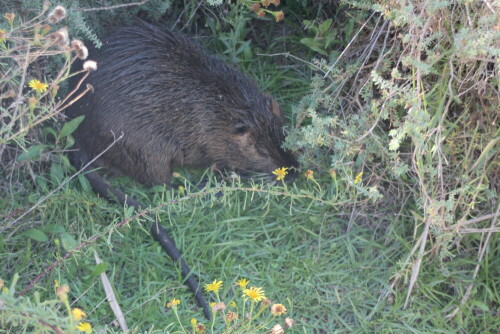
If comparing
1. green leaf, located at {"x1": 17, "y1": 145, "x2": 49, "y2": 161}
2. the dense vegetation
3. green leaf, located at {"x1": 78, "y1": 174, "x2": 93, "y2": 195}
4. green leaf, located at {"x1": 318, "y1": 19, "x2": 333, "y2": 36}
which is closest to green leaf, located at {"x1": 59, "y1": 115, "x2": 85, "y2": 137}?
the dense vegetation

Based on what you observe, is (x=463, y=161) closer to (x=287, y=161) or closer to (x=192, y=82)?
(x=287, y=161)

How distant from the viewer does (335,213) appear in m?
3.66

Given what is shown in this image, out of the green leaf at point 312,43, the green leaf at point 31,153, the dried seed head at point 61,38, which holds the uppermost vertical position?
the dried seed head at point 61,38

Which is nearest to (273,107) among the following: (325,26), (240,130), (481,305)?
(240,130)

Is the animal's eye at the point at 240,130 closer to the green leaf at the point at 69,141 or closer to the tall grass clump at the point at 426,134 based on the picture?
the tall grass clump at the point at 426,134

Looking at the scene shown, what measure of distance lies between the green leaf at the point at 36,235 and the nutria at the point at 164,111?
44 cm

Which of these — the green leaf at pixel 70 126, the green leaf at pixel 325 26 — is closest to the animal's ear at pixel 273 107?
A: the green leaf at pixel 325 26

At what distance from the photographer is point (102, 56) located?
12.4ft

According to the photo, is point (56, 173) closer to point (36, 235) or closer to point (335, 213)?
point (36, 235)

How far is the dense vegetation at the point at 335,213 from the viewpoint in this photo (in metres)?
3.15

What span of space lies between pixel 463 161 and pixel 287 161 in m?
0.95

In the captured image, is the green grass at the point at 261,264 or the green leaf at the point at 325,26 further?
the green leaf at the point at 325,26

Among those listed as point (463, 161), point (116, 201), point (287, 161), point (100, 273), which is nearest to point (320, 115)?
point (287, 161)

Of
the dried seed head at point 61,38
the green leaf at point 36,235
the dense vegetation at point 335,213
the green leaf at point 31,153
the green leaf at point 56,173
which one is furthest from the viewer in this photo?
the green leaf at point 56,173
